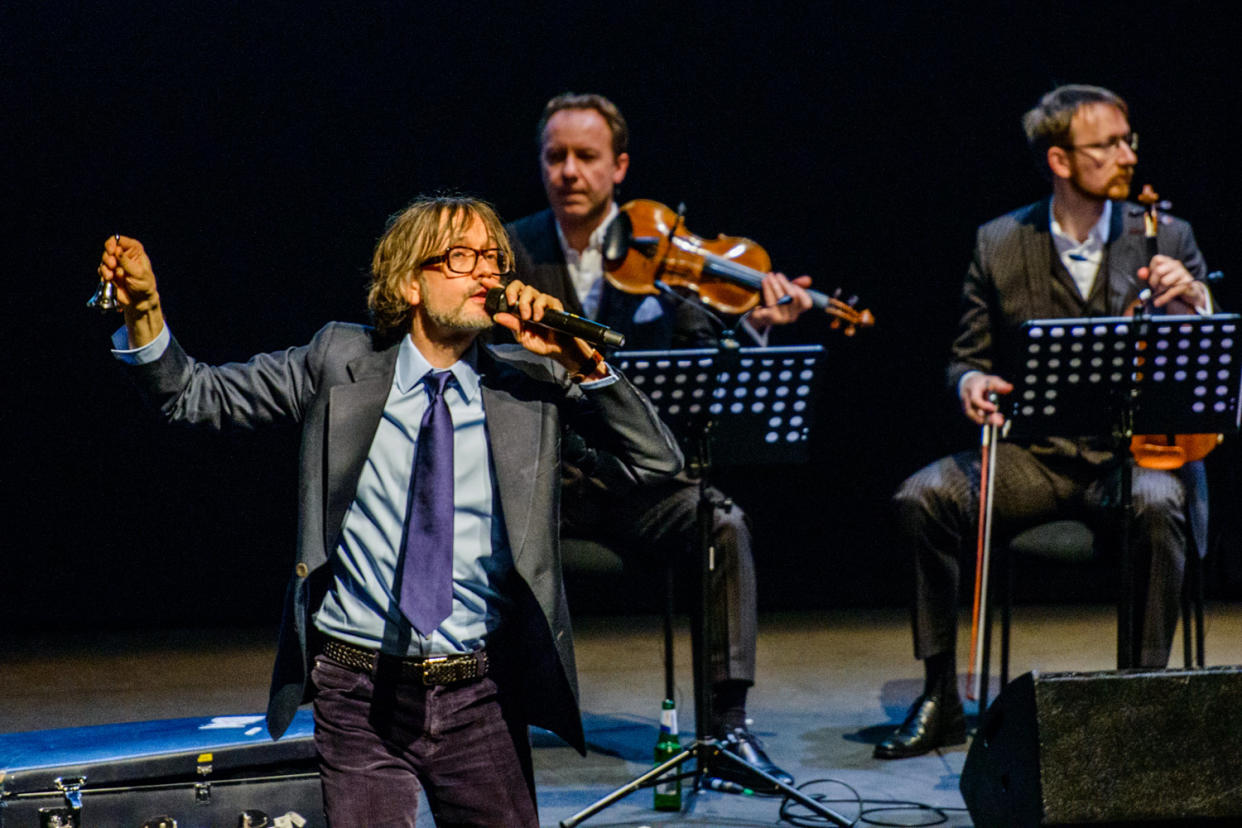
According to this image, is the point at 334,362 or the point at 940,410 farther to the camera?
the point at 940,410

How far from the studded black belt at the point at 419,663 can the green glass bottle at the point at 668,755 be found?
1.29 meters

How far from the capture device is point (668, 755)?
384 centimetres

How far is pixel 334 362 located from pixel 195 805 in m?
1.00

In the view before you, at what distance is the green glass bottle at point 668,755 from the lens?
3689 mm

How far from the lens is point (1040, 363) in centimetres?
374

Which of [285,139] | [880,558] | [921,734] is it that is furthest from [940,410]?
[285,139]

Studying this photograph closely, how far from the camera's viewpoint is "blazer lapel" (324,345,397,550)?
98.1 inches

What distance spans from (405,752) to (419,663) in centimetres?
16

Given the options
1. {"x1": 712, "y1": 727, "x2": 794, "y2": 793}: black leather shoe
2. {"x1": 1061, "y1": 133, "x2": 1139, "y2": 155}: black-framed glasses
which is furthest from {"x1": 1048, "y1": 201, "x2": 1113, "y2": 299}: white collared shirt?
{"x1": 712, "y1": 727, "x2": 794, "y2": 793}: black leather shoe

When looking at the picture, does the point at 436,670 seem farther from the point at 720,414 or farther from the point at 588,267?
the point at 588,267

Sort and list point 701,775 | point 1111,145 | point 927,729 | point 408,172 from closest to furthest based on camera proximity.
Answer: point 701,775 → point 927,729 → point 1111,145 → point 408,172

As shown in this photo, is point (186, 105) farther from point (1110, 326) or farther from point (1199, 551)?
point (1199, 551)

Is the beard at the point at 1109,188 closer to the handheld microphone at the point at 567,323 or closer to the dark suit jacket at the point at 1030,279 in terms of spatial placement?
the dark suit jacket at the point at 1030,279

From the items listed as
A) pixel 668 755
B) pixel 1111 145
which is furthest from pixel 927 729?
pixel 1111 145
